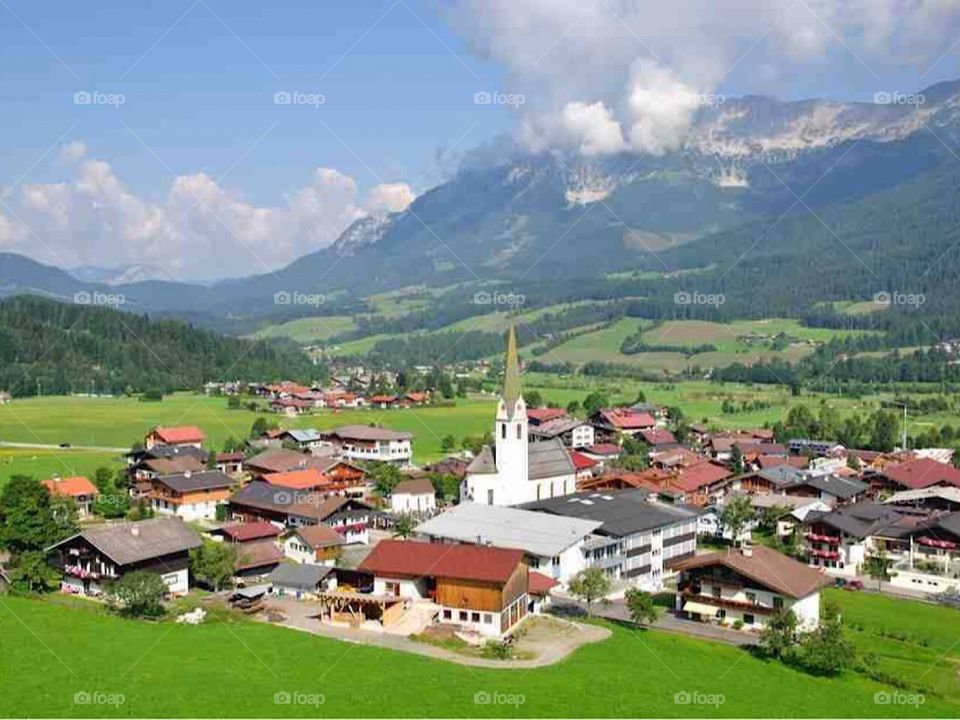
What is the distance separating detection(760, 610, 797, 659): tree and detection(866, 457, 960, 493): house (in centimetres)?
2894

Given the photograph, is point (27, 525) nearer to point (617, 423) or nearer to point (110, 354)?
point (617, 423)

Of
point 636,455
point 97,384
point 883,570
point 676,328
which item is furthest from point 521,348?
point 883,570

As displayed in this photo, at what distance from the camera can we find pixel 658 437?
78.3m

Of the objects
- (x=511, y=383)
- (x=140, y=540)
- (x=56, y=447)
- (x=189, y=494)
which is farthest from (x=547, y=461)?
(x=56, y=447)

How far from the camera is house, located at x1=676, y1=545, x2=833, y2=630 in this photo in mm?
33094

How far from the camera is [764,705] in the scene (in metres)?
25.3

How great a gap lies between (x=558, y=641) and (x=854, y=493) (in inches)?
1135

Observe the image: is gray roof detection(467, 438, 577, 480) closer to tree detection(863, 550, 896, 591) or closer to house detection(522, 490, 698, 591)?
house detection(522, 490, 698, 591)

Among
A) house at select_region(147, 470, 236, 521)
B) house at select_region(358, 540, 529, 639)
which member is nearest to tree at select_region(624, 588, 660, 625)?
house at select_region(358, 540, 529, 639)

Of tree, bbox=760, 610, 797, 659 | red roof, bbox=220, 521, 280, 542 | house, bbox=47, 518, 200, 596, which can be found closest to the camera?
tree, bbox=760, 610, 797, 659

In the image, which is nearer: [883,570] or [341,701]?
[341,701]

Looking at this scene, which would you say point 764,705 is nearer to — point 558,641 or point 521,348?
point 558,641

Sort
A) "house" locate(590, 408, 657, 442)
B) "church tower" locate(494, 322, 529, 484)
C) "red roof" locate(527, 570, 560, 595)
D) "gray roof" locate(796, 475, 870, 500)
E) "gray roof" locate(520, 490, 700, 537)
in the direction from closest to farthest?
"red roof" locate(527, 570, 560, 595), "gray roof" locate(520, 490, 700, 537), "church tower" locate(494, 322, 529, 484), "gray roof" locate(796, 475, 870, 500), "house" locate(590, 408, 657, 442)

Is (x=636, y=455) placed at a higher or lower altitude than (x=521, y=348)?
lower
